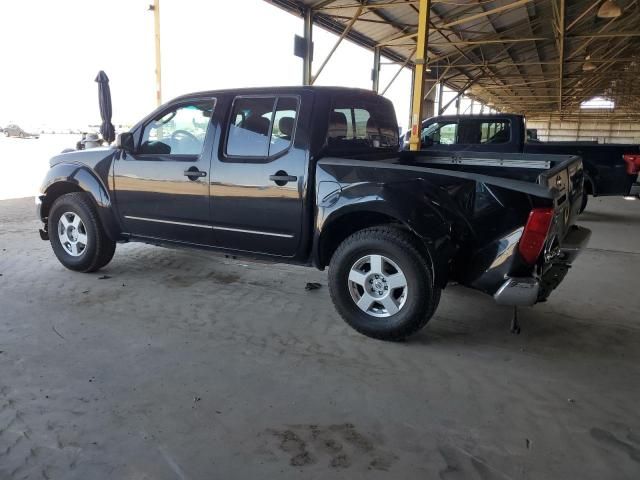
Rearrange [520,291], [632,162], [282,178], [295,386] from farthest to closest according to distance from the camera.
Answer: [632,162]
[282,178]
[520,291]
[295,386]

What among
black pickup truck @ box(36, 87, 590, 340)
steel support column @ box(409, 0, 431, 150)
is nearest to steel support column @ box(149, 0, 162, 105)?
steel support column @ box(409, 0, 431, 150)

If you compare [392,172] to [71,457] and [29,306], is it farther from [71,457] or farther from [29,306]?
[29,306]

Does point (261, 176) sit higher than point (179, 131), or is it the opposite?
point (179, 131)

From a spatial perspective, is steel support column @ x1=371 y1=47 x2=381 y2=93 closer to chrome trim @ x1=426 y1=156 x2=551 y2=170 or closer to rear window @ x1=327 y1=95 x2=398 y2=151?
chrome trim @ x1=426 y1=156 x2=551 y2=170

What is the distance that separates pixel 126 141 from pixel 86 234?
105 centimetres

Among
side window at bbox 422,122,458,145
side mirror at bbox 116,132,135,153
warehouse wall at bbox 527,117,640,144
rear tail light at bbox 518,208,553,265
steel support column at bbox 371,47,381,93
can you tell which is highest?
warehouse wall at bbox 527,117,640,144

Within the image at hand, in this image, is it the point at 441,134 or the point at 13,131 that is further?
the point at 13,131

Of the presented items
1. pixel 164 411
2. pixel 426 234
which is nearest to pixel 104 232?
pixel 164 411

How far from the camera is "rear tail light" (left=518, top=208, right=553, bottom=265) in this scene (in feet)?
9.93

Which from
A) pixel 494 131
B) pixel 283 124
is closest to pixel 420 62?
pixel 494 131

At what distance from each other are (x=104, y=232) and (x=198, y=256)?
1.18 meters

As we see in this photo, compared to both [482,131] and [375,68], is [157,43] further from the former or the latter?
[375,68]

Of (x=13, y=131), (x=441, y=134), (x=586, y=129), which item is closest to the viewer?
(x=441, y=134)

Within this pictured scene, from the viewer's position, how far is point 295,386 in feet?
9.85
